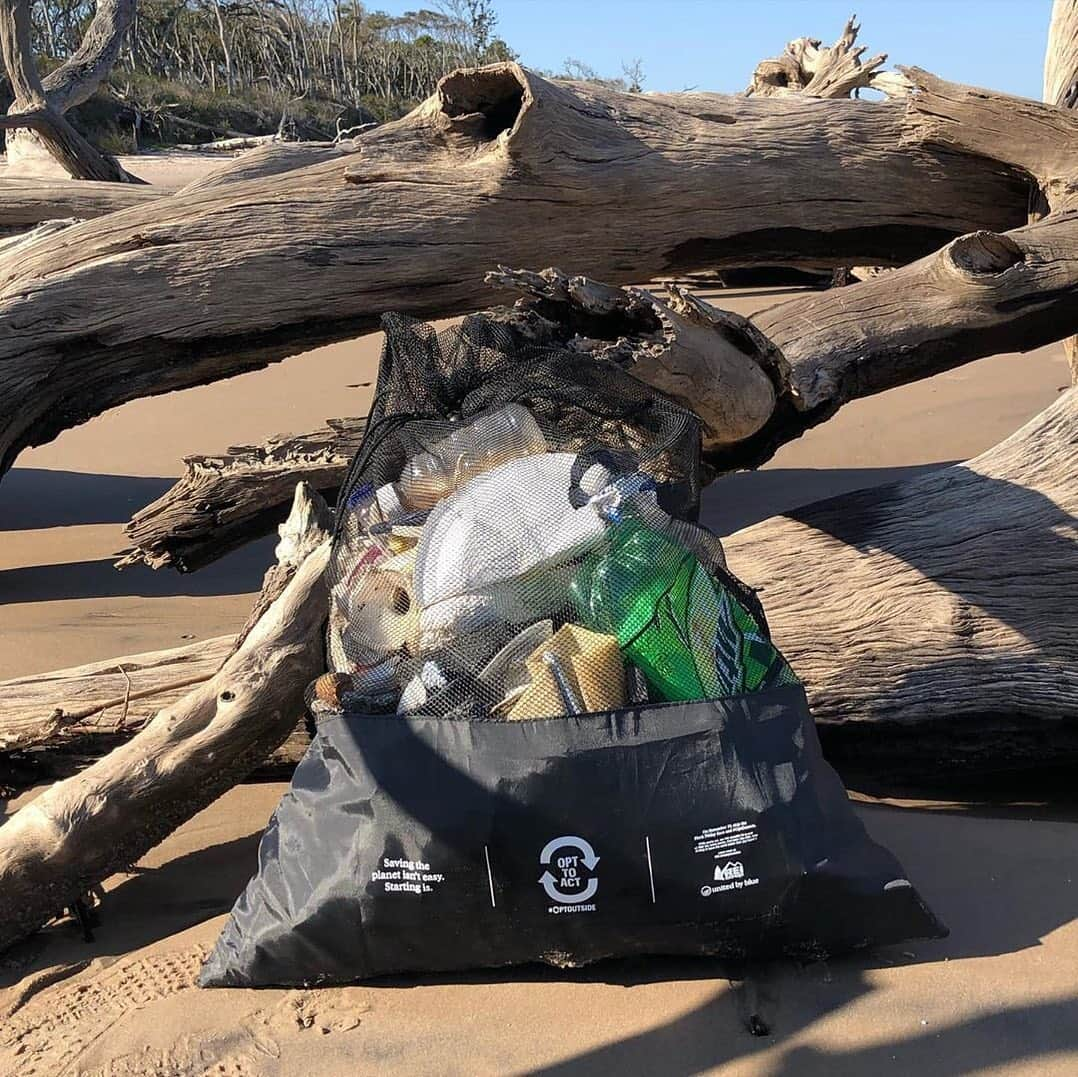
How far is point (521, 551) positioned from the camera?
253 centimetres

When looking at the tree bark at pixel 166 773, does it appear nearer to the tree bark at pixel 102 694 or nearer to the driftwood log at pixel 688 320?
the driftwood log at pixel 688 320

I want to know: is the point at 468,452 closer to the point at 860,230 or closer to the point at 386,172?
the point at 386,172

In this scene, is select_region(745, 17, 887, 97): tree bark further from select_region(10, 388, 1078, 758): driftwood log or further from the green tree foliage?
the green tree foliage

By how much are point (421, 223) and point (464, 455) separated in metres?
1.86

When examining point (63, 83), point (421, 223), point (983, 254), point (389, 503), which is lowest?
point (389, 503)

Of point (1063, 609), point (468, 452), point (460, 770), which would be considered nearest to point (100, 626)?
point (468, 452)

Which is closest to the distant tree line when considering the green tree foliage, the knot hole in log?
the green tree foliage

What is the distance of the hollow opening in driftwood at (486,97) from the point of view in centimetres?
411

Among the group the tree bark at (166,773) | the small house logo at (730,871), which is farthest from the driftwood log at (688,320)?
the small house logo at (730,871)

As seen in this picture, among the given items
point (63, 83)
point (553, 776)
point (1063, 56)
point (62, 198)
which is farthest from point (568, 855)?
point (63, 83)

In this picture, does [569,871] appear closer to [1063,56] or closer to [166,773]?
[166,773]

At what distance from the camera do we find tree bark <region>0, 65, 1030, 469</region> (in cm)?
438

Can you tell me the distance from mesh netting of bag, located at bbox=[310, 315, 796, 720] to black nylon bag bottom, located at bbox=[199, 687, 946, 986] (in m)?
0.10

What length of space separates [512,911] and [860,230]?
353 cm
